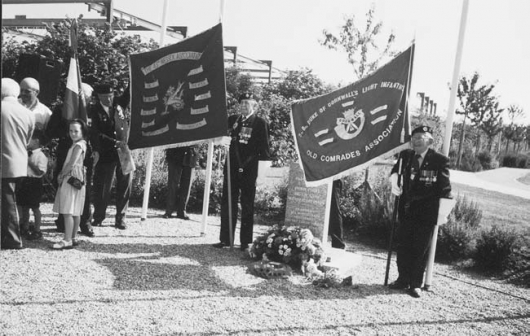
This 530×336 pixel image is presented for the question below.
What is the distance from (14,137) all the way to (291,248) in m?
3.63

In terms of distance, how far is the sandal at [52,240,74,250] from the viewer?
19.7 ft

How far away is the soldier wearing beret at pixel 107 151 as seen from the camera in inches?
277

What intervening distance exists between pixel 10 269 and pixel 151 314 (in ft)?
6.42

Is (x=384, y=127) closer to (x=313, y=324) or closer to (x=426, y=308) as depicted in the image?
(x=426, y=308)

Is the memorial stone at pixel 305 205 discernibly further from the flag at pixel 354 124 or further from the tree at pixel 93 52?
the tree at pixel 93 52

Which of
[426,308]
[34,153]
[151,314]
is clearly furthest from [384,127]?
[34,153]

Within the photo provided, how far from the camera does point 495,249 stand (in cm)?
704

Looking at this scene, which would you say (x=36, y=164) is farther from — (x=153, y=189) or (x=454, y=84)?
(x=454, y=84)

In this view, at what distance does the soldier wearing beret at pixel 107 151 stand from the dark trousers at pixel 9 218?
49.7 inches

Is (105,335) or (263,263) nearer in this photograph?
(105,335)

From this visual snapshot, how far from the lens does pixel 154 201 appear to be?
33.1 ft

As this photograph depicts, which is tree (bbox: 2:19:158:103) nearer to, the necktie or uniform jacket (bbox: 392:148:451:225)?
the necktie

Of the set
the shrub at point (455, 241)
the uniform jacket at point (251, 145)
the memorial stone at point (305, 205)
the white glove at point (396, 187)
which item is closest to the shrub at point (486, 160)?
the shrub at point (455, 241)

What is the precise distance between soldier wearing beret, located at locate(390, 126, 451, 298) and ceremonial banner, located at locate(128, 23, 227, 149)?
2.67 m
